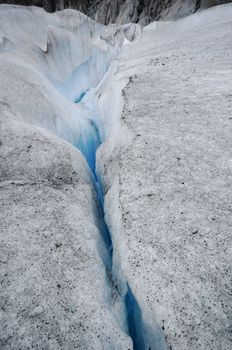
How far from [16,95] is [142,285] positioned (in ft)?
5.80

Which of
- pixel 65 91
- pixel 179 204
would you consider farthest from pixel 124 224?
pixel 65 91

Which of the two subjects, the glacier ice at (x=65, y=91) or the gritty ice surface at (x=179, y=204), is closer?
the gritty ice surface at (x=179, y=204)

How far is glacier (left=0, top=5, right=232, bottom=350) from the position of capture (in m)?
0.87

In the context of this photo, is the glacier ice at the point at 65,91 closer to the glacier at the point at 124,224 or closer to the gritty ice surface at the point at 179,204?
the glacier at the point at 124,224

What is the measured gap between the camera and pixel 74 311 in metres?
0.89

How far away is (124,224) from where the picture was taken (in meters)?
1.19

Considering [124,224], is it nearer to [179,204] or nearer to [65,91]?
[179,204]

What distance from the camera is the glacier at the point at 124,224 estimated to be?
87cm

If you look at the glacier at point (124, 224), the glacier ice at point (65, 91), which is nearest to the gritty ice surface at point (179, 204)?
the glacier at point (124, 224)

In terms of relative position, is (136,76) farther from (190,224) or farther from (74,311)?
(74,311)

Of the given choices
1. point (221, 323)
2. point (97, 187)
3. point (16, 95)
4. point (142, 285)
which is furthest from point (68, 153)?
point (221, 323)

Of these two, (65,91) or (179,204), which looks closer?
(179,204)

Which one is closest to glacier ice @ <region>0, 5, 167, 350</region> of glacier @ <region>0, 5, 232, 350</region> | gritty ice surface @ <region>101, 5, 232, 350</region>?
glacier @ <region>0, 5, 232, 350</region>

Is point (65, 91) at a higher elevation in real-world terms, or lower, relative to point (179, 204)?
lower
